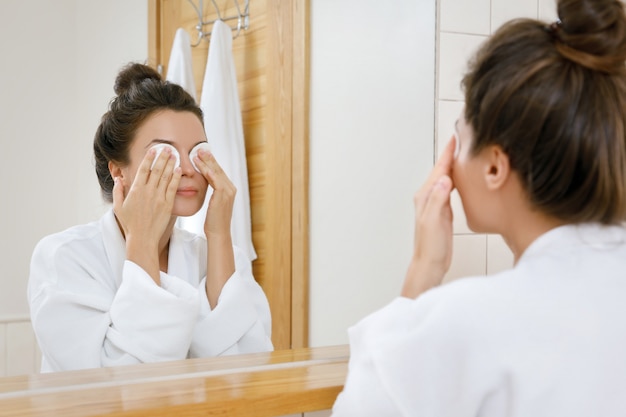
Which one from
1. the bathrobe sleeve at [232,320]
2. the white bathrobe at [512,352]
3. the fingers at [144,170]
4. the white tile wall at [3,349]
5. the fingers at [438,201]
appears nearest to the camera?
the white bathrobe at [512,352]

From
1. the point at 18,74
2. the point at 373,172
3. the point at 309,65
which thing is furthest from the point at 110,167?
the point at 373,172

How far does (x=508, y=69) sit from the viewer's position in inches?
32.4

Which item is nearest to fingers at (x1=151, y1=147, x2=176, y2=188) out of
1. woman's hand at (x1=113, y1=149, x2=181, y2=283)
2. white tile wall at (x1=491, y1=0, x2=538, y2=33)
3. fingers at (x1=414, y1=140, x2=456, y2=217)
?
woman's hand at (x1=113, y1=149, x2=181, y2=283)

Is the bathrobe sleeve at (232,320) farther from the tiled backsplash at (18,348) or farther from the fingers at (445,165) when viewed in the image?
the fingers at (445,165)

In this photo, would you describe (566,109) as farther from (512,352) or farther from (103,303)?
(103,303)

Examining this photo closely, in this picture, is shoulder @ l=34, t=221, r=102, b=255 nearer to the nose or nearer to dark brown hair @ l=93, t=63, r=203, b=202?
dark brown hair @ l=93, t=63, r=203, b=202

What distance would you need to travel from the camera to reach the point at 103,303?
4.01 feet

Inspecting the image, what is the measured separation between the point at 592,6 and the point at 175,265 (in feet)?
2.62

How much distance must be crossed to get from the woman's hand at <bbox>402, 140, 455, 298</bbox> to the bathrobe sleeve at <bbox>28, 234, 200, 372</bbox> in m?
0.46

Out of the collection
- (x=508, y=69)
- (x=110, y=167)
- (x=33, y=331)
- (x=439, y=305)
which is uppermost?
(x=508, y=69)

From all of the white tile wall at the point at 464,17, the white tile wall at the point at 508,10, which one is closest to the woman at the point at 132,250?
the white tile wall at the point at 464,17

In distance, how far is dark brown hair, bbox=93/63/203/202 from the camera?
1.20 m

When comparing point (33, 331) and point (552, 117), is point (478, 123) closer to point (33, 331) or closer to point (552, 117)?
point (552, 117)

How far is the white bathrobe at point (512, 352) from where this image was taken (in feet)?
2.42
